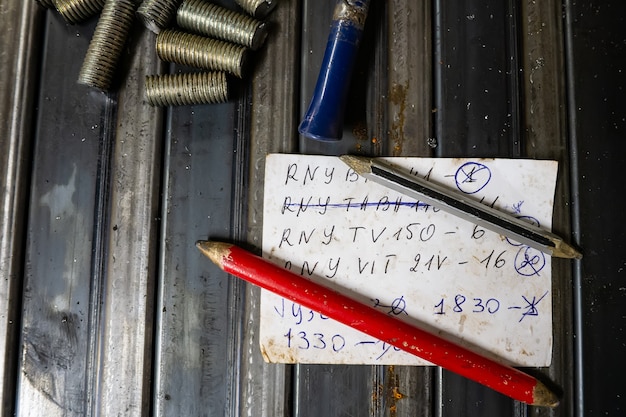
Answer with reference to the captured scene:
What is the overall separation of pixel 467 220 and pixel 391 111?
0.20 m

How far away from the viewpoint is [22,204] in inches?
25.7

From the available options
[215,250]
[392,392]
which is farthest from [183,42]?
[392,392]

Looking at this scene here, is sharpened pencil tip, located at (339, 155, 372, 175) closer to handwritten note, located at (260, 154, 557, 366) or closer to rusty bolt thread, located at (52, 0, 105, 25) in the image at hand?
handwritten note, located at (260, 154, 557, 366)

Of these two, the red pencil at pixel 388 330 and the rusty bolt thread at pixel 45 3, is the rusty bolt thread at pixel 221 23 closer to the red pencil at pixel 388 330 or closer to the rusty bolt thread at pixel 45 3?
the rusty bolt thread at pixel 45 3

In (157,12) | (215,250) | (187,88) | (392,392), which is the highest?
(157,12)

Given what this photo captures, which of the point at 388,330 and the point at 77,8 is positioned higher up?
the point at 77,8

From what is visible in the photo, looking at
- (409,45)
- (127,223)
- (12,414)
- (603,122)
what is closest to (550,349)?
(603,122)

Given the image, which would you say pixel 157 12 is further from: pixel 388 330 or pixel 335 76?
pixel 388 330

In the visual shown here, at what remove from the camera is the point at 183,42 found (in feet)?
2.09

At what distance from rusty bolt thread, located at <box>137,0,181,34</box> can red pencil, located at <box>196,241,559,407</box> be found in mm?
343

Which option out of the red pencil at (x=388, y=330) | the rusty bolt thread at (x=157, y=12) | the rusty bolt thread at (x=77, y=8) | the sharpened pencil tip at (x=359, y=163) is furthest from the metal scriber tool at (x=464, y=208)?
the rusty bolt thread at (x=77, y=8)

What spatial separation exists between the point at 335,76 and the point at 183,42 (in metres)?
0.23

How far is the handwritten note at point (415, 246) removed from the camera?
2.12 feet

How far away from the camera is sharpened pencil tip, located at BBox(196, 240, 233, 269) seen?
0.61 meters
